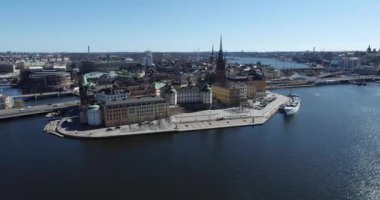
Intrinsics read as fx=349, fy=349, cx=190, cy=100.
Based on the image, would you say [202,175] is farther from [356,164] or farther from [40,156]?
[40,156]

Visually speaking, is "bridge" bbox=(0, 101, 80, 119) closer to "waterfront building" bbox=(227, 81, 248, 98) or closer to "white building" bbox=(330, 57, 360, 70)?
"waterfront building" bbox=(227, 81, 248, 98)

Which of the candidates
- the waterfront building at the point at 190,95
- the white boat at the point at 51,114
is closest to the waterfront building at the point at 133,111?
the waterfront building at the point at 190,95

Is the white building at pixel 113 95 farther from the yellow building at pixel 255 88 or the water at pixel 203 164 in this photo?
the yellow building at pixel 255 88

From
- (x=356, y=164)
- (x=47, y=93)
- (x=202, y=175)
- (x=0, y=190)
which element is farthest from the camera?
(x=47, y=93)

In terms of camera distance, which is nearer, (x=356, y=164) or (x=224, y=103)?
(x=356, y=164)

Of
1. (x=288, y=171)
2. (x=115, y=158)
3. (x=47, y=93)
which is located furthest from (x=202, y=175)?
(x=47, y=93)

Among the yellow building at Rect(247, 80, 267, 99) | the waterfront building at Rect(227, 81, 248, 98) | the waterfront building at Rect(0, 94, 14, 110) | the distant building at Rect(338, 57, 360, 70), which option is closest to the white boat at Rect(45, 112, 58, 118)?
the waterfront building at Rect(0, 94, 14, 110)
